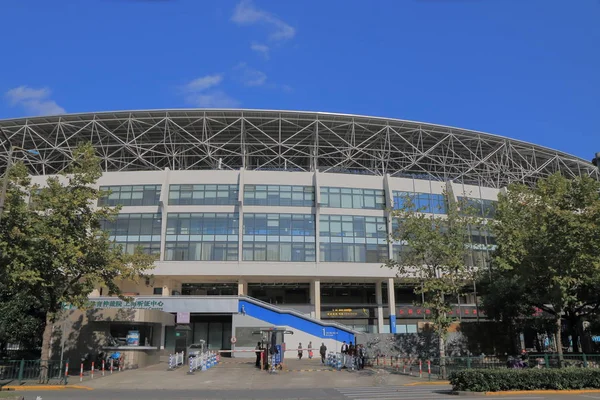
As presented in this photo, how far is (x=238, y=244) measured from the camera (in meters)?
50.8

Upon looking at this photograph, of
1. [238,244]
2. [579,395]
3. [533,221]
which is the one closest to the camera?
[579,395]

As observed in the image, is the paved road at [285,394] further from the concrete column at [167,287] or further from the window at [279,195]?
the window at [279,195]

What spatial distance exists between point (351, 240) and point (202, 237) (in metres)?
16.1

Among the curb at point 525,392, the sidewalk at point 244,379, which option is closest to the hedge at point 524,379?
the curb at point 525,392

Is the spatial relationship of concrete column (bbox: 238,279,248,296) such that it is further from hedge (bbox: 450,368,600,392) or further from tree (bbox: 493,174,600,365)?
hedge (bbox: 450,368,600,392)

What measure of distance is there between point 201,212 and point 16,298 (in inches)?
903

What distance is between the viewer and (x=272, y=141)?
61750mm

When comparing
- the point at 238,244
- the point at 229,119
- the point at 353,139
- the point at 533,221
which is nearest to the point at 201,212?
the point at 238,244

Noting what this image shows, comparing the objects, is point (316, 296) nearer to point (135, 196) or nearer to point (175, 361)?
point (135, 196)

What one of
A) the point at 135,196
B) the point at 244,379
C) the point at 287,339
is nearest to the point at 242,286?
the point at 287,339

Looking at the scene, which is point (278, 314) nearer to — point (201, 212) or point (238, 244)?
point (238, 244)

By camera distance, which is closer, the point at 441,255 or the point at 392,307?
the point at 441,255

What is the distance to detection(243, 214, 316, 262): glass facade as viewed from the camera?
51.1 meters

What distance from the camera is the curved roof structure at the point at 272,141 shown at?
182 feet
